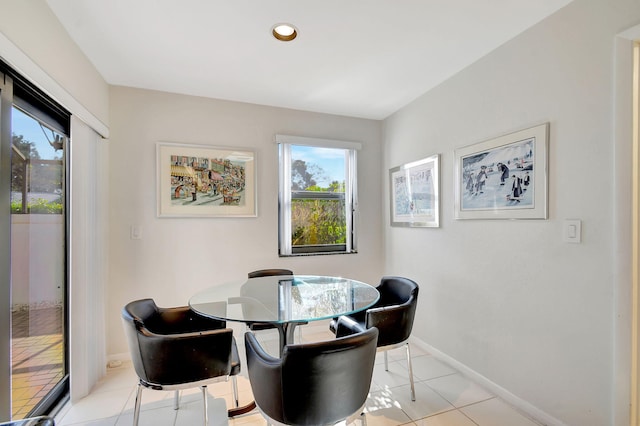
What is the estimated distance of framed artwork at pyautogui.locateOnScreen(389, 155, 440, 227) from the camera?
281 cm

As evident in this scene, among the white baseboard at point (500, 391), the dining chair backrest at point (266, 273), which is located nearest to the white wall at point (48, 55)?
the dining chair backrest at point (266, 273)

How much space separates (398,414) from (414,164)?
221 centimetres

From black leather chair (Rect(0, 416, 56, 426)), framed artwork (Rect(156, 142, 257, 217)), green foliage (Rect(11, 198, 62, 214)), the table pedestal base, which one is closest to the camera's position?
black leather chair (Rect(0, 416, 56, 426))

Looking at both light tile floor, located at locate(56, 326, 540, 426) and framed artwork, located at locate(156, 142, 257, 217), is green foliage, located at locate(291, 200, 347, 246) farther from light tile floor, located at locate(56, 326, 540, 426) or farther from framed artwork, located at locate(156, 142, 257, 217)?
light tile floor, located at locate(56, 326, 540, 426)

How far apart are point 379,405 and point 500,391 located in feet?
2.95

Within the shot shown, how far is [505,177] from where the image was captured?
6.98 ft

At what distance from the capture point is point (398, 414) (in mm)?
1983

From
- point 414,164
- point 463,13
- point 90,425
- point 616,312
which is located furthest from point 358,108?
point 90,425

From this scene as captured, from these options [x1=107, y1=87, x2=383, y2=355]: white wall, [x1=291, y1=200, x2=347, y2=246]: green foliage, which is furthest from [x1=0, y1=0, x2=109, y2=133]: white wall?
[x1=291, y1=200, x2=347, y2=246]: green foliage

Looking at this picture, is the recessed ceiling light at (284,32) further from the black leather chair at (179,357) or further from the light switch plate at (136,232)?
the light switch plate at (136,232)

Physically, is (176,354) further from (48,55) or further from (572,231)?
(572,231)

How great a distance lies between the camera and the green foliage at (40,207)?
1671mm

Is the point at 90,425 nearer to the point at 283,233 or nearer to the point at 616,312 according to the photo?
the point at 283,233

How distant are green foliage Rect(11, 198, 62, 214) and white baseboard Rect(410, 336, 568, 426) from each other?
3.29 m
